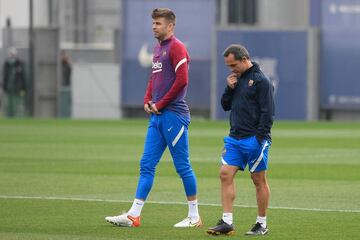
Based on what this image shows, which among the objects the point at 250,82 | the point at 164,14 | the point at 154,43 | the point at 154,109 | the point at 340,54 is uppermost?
the point at 164,14

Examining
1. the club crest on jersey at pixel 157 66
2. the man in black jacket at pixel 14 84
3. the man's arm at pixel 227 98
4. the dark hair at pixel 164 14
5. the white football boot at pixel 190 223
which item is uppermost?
the dark hair at pixel 164 14

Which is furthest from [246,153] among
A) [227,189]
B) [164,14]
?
[164,14]

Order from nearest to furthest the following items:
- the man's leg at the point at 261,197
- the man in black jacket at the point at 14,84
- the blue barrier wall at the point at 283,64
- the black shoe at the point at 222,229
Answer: the black shoe at the point at 222,229 < the man's leg at the point at 261,197 < the blue barrier wall at the point at 283,64 < the man in black jacket at the point at 14,84

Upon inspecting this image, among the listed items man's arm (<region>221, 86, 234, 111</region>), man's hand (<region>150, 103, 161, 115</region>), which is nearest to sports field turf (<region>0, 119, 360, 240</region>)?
man's hand (<region>150, 103, 161, 115</region>)

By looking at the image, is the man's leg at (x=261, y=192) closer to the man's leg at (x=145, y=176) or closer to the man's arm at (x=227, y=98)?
the man's arm at (x=227, y=98)

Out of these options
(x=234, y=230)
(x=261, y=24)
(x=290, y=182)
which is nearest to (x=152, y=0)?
(x=261, y=24)

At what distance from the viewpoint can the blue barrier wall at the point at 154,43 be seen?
144 feet

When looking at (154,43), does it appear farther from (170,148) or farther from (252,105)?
(252,105)

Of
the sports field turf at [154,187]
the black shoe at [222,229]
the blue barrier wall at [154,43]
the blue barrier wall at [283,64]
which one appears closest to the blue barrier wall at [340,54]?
the blue barrier wall at [283,64]

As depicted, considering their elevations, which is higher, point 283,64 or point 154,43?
point 154,43

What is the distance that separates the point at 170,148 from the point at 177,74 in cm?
77

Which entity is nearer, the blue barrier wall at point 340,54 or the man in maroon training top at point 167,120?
the man in maroon training top at point 167,120

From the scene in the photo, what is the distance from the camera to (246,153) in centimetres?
1262

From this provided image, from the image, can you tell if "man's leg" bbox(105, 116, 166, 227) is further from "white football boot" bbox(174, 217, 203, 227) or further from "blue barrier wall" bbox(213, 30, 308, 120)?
"blue barrier wall" bbox(213, 30, 308, 120)
